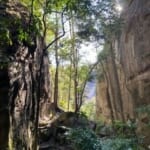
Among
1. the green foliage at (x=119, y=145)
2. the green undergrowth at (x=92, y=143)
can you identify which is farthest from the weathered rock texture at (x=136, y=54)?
the green undergrowth at (x=92, y=143)

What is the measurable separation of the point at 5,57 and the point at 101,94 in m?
17.2

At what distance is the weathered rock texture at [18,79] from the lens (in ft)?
24.1

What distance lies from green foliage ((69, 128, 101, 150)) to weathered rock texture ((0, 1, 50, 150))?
1.00 m

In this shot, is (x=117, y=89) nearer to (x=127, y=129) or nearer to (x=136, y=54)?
(x=136, y=54)

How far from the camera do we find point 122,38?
58.3 feet

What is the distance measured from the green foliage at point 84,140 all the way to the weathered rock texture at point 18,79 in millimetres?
1001

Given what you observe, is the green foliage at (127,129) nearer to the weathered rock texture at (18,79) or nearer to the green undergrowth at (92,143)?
the green undergrowth at (92,143)

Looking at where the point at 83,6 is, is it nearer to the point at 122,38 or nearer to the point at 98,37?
the point at 98,37

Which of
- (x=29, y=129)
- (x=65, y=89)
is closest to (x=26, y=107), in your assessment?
(x=29, y=129)

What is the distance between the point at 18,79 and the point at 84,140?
89.1 inches

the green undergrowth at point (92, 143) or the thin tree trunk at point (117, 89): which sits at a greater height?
the thin tree trunk at point (117, 89)

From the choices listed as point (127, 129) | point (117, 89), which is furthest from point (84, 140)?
point (117, 89)

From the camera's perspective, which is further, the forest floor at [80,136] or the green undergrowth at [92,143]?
the forest floor at [80,136]

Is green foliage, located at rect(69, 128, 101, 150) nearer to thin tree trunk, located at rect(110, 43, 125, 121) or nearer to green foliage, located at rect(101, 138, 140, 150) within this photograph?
green foliage, located at rect(101, 138, 140, 150)
